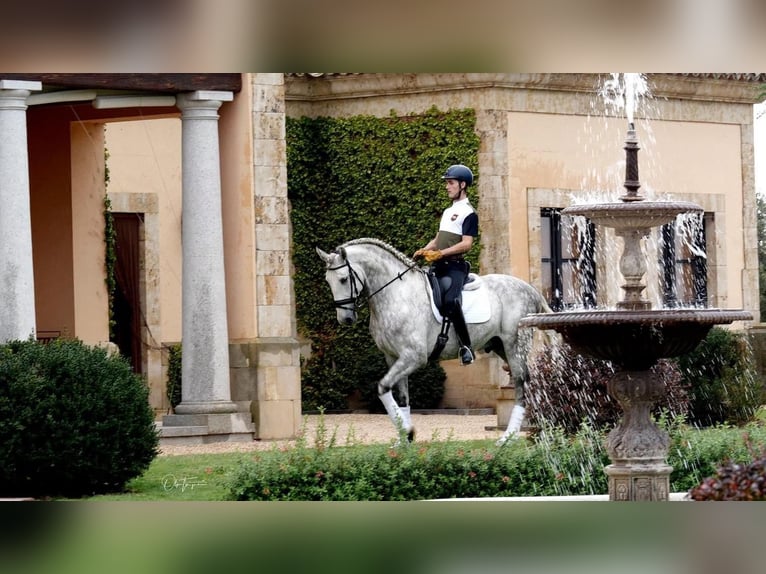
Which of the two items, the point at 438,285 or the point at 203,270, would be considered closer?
the point at 438,285

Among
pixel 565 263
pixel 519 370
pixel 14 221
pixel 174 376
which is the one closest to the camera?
pixel 519 370

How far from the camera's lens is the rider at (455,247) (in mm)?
12461

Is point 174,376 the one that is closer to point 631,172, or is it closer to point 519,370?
point 519,370

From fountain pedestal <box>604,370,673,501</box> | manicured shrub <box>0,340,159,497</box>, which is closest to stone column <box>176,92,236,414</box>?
manicured shrub <box>0,340,159,497</box>

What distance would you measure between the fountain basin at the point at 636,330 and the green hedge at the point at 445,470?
152 centimetres

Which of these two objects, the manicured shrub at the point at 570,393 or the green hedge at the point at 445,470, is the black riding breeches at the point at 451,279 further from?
the green hedge at the point at 445,470

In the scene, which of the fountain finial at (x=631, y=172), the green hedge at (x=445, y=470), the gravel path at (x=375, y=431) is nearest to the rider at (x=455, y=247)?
the gravel path at (x=375, y=431)

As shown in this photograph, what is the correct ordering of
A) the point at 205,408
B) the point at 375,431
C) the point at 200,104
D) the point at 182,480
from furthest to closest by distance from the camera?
the point at 375,431, the point at 200,104, the point at 205,408, the point at 182,480

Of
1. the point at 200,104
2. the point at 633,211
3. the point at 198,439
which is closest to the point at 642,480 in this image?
the point at 633,211

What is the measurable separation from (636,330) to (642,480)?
89cm

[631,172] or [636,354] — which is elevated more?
[631,172]

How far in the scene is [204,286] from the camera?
1520 cm
